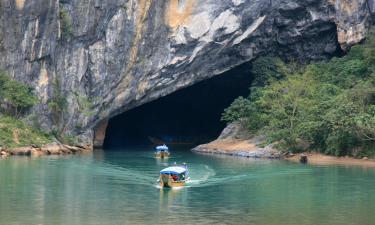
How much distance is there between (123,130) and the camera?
65.6 meters

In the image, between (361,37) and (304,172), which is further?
(361,37)

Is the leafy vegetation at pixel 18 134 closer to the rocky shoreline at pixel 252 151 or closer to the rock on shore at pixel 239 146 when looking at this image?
the rocky shoreline at pixel 252 151

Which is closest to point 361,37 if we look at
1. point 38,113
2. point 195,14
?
point 195,14

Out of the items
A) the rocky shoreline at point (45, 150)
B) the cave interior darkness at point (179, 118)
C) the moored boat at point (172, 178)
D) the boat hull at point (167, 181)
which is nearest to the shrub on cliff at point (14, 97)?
the rocky shoreline at point (45, 150)

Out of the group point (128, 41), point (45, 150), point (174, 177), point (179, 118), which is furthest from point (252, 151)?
point (179, 118)

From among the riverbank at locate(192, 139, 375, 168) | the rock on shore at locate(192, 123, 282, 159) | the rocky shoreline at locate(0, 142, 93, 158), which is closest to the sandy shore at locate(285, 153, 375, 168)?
the riverbank at locate(192, 139, 375, 168)

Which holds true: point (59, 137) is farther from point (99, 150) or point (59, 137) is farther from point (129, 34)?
point (129, 34)

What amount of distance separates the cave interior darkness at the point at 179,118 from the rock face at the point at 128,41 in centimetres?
882

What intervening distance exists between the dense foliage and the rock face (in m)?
3.00

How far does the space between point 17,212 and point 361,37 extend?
37.2 m

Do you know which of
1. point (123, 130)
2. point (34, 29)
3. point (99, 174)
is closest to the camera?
point (99, 174)

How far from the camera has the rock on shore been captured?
45969mm

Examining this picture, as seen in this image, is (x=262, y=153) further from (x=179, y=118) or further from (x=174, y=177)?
(x=179, y=118)

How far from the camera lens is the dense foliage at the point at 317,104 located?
136ft
